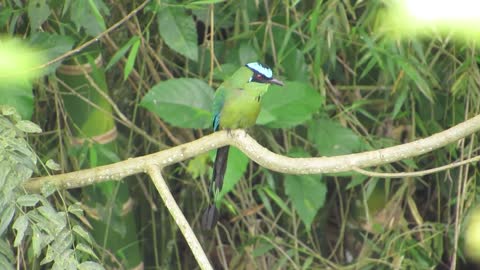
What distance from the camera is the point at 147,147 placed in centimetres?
284

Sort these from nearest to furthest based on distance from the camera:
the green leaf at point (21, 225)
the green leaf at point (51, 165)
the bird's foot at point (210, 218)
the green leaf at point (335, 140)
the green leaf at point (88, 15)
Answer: the green leaf at point (21, 225)
the green leaf at point (51, 165)
the green leaf at point (88, 15)
the bird's foot at point (210, 218)
the green leaf at point (335, 140)

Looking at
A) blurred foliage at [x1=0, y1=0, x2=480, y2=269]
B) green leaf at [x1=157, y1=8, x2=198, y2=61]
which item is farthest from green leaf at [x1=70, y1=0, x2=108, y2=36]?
green leaf at [x1=157, y1=8, x2=198, y2=61]

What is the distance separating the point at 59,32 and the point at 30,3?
0.80 feet

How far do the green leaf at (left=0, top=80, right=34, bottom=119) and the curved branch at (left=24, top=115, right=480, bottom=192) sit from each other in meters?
0.24

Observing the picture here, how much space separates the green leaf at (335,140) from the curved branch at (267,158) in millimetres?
530

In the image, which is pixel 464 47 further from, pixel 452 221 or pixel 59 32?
pixel 59 32

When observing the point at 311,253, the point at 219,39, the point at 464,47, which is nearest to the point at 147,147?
the point at 219,39

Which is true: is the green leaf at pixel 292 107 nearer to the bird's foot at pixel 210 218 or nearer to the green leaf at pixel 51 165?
the bird's foot at pixel 210 218

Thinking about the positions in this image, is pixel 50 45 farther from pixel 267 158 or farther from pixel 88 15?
pixel 267 158

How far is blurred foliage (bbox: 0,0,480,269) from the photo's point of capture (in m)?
2.45

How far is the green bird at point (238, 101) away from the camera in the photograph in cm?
229

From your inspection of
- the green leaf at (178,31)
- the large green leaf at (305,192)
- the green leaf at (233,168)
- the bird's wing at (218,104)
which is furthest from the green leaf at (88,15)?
the large green leaf at (305,192)

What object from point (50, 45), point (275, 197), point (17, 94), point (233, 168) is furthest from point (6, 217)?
point (275, 197)

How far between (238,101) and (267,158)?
1.26 feet
